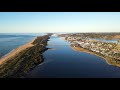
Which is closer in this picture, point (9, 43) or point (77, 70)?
point (77, 70)

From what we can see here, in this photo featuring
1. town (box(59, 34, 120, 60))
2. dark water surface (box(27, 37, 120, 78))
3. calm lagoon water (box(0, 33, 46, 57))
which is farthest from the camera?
calm lagoon water (box(0, 33, 46, 57))

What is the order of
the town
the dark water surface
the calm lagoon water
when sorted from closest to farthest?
1. the dark water surface
2. the town
3. the calm lagoon water

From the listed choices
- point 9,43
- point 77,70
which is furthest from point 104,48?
point 9,43

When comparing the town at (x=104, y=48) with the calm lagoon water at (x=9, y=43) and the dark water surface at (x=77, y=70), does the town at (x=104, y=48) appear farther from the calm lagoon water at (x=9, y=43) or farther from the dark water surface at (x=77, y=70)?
the calm lagoon water at (x=9, y=43)

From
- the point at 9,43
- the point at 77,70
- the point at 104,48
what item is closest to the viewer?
the point at 77,70

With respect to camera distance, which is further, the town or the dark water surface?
the town

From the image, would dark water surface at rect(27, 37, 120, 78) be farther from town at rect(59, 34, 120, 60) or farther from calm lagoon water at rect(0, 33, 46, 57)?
calm lagoon water at rect(0, 33, 46, 57)

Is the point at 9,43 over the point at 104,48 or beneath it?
beneath

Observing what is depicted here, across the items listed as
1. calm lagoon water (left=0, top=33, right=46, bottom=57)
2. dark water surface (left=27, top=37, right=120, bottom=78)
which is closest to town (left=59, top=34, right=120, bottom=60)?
dark water surface (left=27, top=37, right=120, bottom=78)

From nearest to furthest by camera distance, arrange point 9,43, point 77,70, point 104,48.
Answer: point 77,70
point 104,48
point 9,43

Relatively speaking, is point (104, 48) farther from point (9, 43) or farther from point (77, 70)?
point (9, 43)
